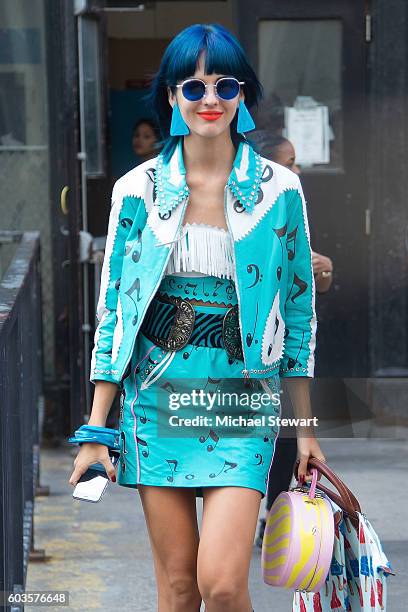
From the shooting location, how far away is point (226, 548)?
3361 millimetres

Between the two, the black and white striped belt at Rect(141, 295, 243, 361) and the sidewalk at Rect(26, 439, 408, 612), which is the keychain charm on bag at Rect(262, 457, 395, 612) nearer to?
the black and white striped belt at Rect(141, 295, 243, 361)

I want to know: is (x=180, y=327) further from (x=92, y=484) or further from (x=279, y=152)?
(x=279, y=152)

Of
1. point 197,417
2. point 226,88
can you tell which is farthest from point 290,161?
point 197,417

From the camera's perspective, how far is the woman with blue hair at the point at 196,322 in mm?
3500

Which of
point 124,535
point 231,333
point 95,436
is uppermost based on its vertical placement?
point 231,333

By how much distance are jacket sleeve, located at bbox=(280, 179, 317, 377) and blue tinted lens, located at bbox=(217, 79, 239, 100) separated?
1.04 ft

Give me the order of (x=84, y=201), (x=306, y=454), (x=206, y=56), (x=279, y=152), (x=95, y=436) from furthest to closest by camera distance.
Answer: (x=84, y=201)
(x=279, y=152)
(x=306, y=454)
(x=206, y=56)
(x=95, y=436)

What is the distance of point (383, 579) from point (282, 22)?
501 cm

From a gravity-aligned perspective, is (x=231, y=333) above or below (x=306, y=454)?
above

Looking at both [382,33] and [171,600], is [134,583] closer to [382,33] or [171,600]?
[171,600]

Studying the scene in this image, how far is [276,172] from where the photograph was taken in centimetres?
369

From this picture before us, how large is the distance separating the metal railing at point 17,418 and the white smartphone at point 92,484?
201mm

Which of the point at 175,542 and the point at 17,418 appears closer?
the point at 175,542

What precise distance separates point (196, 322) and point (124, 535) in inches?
105
